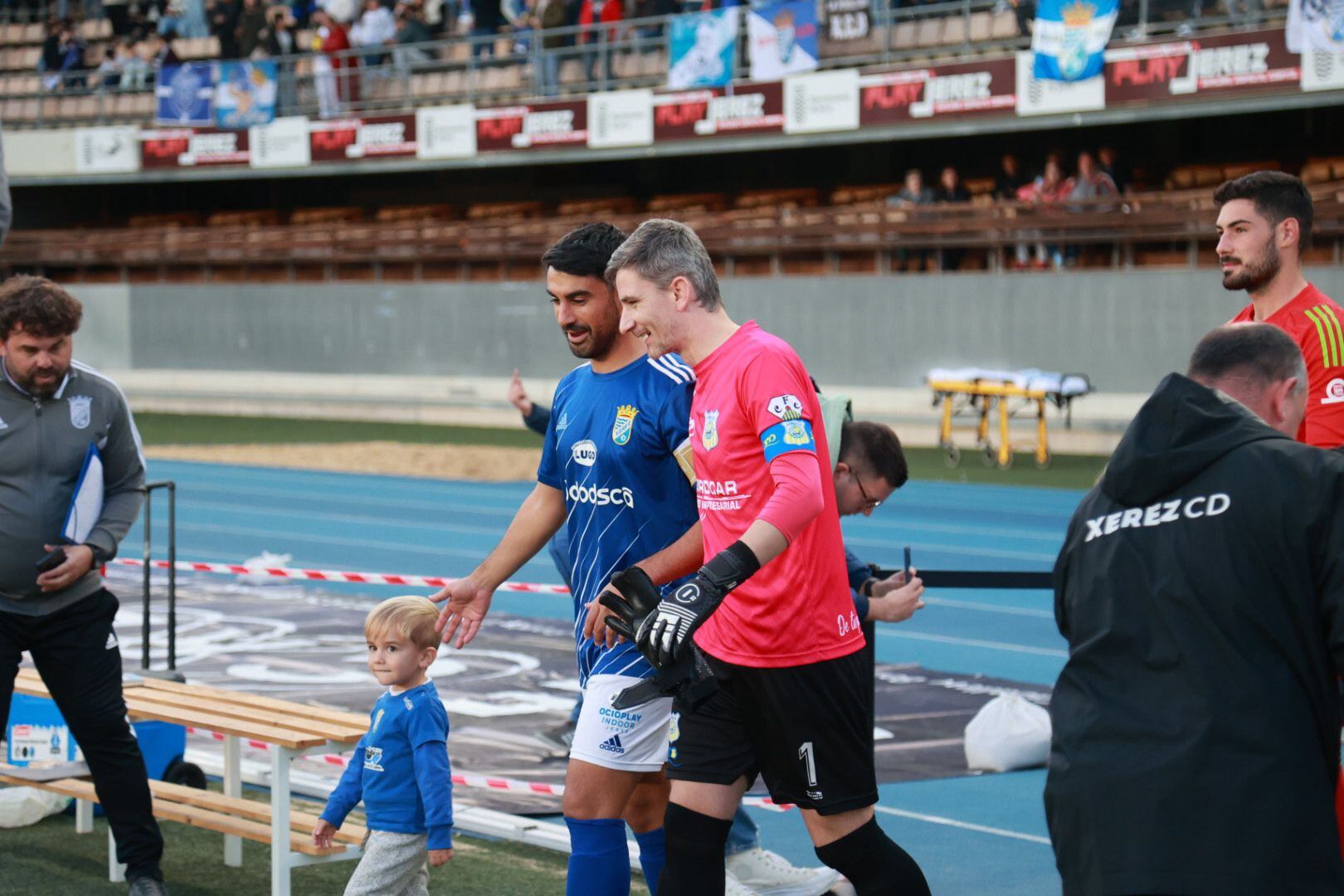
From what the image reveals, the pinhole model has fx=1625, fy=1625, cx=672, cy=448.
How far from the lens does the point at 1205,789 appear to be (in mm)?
2615

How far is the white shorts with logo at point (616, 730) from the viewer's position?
430cm

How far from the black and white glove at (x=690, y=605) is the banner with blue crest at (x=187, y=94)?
103ft

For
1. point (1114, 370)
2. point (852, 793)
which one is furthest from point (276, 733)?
point (1114, 370)

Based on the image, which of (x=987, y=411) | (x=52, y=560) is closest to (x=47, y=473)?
(x=52, y=560)

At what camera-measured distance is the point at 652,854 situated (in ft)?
14.8

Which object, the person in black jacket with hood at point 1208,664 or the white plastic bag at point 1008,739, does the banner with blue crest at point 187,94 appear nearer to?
the white plastic bag at point 1008,739

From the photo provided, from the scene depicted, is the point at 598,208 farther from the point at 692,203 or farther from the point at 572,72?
the point at 572,72

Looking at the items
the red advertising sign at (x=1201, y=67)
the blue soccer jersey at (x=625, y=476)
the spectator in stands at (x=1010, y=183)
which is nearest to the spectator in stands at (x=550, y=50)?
the spectator in stands at (x=1010, y=183)

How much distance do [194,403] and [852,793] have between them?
30.3 metres

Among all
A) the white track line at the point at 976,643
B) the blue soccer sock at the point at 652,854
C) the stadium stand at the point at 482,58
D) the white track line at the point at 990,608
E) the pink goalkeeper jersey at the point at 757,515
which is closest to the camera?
the pink goalkeeper jersey at the point at 757,515

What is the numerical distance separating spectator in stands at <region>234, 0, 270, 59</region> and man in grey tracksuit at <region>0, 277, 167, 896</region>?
2994cm

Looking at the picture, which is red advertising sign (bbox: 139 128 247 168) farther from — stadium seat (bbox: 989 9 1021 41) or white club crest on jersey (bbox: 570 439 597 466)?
white club crest on jersey (bbox: 570 439 597 466)

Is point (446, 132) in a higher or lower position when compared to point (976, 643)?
higher

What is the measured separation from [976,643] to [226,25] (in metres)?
28.4
